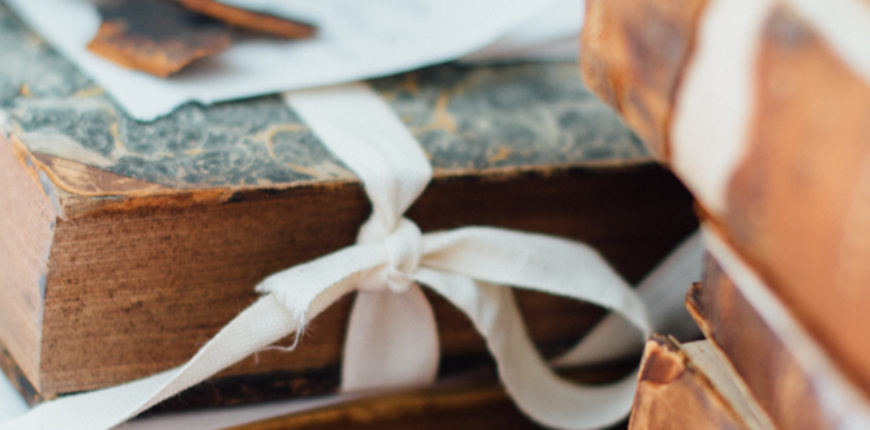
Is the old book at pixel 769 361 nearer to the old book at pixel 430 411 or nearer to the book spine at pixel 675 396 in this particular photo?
the book spine at pixel 675 396

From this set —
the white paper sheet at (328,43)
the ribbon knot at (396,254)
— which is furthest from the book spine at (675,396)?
the white paper sheet at (328,43)

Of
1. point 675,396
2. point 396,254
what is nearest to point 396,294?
point 396,254

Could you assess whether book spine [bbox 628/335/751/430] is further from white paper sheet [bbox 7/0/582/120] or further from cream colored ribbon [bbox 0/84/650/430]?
white paper sheet [bbox 7/0/582/120]

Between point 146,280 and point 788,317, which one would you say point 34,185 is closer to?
point 146,280

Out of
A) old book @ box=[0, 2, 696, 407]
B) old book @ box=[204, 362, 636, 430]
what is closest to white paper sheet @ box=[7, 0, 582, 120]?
old book @ box=[0, 2, 696, 407]

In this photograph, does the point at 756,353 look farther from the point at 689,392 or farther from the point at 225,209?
the point at 225,209

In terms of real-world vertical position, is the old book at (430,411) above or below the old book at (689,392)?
below

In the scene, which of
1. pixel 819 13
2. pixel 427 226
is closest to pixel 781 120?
pixel 819 13
